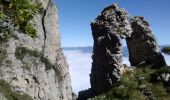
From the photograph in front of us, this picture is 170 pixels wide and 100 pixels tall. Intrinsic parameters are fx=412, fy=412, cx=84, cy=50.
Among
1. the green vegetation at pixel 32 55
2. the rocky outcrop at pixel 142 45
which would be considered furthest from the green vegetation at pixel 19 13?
the rocky outcrop at pixel 142 45

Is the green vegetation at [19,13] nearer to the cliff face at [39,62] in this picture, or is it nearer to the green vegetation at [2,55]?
the cliff face at [39,62]

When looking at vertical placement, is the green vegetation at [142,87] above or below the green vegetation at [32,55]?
below

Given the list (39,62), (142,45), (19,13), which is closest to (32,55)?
(39,62)

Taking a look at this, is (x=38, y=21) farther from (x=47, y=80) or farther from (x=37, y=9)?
(x=37, y=9)

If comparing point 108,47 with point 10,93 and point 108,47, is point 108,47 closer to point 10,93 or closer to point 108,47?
point 108,47

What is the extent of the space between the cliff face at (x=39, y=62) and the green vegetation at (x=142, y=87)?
31.6 feet

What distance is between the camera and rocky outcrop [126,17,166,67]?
76125mm

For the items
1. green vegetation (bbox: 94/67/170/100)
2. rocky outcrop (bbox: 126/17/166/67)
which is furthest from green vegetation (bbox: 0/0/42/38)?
rocky outcrop (bbox: 126/17/166/67)

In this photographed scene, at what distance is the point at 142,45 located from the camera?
77.6 m

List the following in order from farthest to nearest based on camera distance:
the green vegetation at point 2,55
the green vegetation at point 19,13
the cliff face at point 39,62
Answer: the cliff face at point 39,62 < the green vegetation at point 2,55 < the green vegetation at point 19,13

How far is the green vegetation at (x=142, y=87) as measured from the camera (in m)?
63.6

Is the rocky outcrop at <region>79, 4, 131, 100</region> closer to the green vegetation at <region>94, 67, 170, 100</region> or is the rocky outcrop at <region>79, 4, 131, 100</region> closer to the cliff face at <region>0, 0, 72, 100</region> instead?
the green vegetation at <region>94, 67, 170, 100</region>

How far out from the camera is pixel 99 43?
73.3 meters

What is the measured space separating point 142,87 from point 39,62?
18.0 metres
